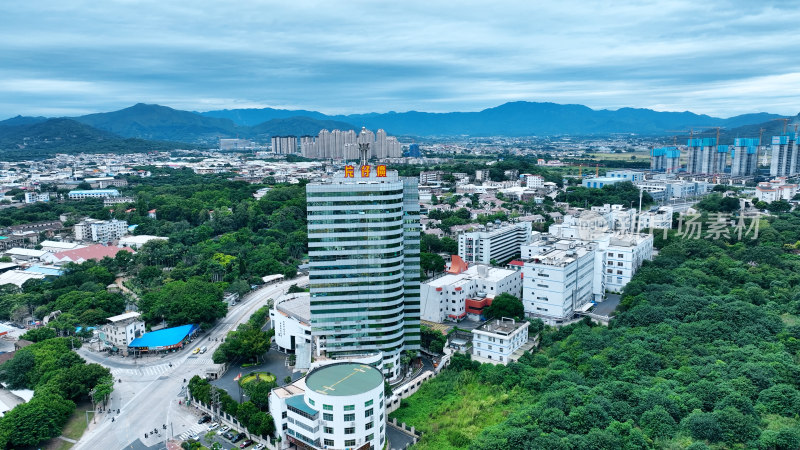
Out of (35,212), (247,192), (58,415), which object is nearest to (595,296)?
(58,415)

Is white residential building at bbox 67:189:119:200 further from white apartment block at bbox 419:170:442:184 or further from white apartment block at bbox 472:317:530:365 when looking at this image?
white apartment block at bbox 472:317:530:365

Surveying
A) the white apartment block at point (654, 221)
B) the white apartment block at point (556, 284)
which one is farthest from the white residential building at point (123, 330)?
the white apartment block at point (654, 221)

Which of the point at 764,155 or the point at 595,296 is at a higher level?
the point at 764,155

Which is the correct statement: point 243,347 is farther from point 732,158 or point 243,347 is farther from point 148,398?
point 732,158

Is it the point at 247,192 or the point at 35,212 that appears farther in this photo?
the point at 247,192

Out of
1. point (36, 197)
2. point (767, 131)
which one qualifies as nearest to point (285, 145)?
point (36, 197)

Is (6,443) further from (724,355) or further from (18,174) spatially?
(18,174)
